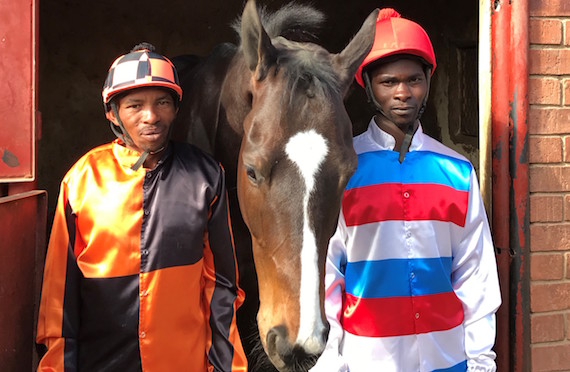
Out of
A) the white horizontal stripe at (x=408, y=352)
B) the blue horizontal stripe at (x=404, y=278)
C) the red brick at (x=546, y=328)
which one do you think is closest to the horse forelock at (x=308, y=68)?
the blue horizontal stripe at (x=404, y=278)

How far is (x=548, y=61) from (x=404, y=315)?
141 cm

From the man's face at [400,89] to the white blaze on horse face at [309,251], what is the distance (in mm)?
473

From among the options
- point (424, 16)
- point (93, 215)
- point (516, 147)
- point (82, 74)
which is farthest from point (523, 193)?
point (82, 74)

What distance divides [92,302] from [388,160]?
1198mm

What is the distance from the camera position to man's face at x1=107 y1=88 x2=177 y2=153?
6.57ft

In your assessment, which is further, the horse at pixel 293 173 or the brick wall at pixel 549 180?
the brick wall at pixel 549 180

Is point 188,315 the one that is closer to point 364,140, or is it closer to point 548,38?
point 364,140

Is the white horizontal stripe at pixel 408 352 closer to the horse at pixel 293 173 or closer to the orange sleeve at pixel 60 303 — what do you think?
the horse at pixel 293 173

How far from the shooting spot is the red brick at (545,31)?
2494 mm

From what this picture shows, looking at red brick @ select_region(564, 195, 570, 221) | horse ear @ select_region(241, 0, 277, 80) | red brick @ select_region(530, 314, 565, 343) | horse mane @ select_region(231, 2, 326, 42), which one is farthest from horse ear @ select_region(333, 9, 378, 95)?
red brick @ select_region(530, 314, 565, 343)

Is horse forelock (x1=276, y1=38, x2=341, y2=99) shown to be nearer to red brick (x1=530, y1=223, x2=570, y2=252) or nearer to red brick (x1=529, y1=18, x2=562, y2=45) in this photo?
red brick (x1=529, y1=18, x2=562, y2=45)

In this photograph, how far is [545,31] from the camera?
2.51 m

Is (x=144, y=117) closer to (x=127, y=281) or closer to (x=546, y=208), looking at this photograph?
(x=127, y=281)

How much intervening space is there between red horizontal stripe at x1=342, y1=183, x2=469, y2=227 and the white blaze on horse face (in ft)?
1.24
